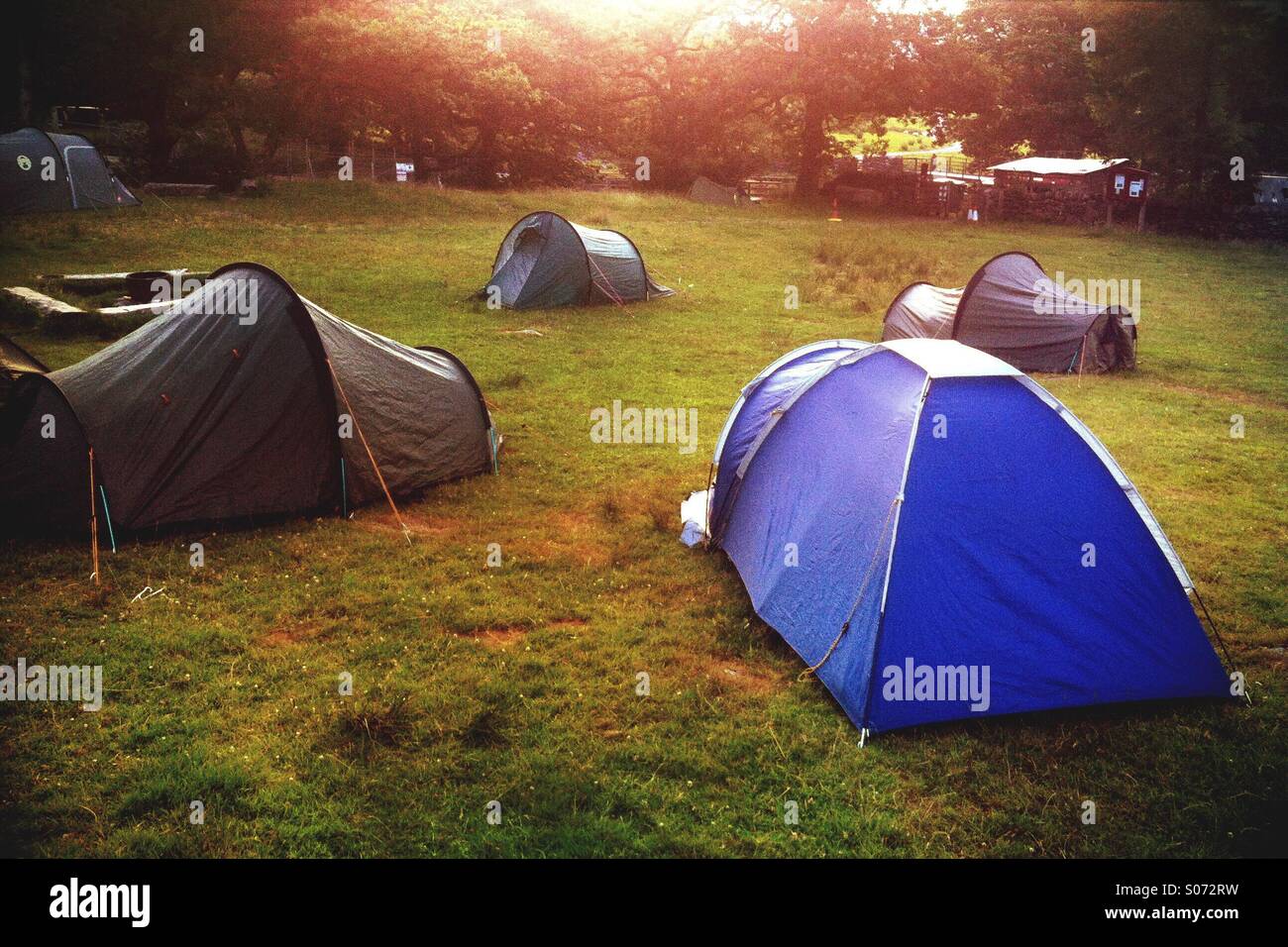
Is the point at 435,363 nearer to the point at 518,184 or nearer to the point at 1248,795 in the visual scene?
the point at 1248,795

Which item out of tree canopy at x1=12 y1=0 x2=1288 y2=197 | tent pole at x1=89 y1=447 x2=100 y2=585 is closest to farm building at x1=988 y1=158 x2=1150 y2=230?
tree canopy at x1=12 y1=0 x2=1288 y2=197

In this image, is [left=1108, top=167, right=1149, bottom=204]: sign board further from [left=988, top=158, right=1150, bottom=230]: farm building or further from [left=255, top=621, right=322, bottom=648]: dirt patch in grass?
[left=255, top=621, right=322, bottom=648]: dirt patch in grass

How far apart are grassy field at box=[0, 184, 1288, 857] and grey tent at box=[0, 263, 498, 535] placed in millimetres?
331

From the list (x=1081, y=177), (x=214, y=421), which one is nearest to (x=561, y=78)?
(x=1081, y=177)

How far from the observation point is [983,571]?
18.5 feet

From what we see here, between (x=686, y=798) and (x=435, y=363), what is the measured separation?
5823 mm

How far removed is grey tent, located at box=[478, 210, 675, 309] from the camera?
18.2 meters

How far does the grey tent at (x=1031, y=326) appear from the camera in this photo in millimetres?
14797

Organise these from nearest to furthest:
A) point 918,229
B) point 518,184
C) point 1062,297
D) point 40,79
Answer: point 1062,297 < point 40,79 < point 918,229 < point 518,184

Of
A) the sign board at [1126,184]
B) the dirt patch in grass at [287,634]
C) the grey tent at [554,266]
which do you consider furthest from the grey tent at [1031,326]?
the sign board at [1126,184]

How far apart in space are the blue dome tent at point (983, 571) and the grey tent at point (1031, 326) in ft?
30.4

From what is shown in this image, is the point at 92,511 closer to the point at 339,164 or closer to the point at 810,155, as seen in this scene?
the point at 339,164

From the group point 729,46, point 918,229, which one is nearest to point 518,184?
point 729,46

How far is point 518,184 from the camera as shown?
3909cm
